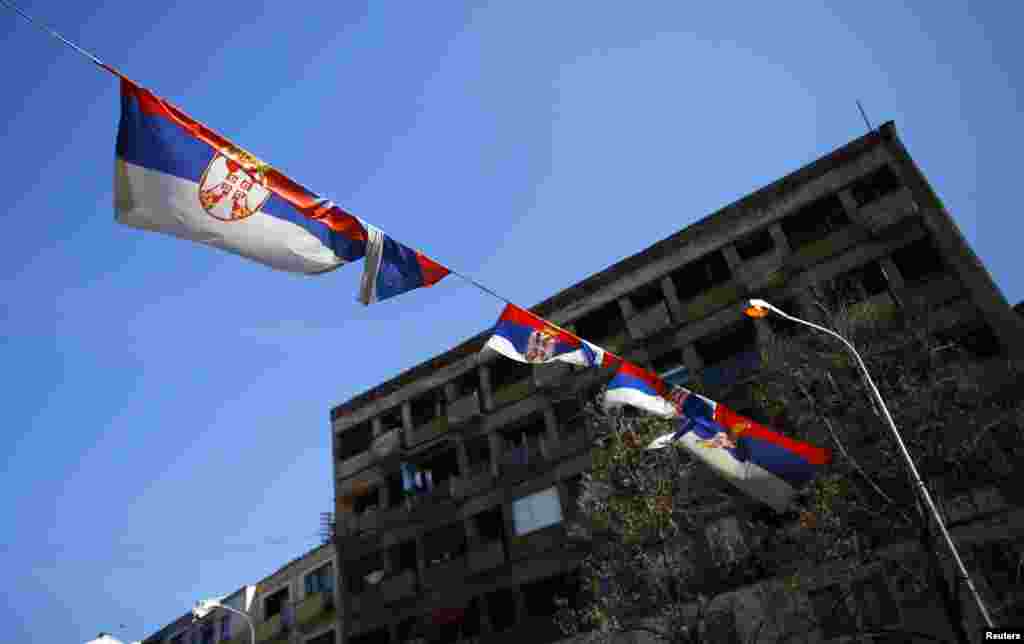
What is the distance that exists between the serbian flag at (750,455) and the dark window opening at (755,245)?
1583 cm

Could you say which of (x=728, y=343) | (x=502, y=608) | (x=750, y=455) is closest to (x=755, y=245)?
(x=728, y=343)

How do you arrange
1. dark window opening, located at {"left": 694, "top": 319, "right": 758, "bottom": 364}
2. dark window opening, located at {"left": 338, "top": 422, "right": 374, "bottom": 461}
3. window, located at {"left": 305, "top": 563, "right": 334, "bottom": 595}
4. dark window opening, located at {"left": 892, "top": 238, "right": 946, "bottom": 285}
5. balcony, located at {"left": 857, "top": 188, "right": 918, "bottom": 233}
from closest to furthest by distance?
dark window opening, located at {"left": 892, "top": 238, "right": 946, "bottom": 285} → balcony, located at {"left": 857, "top": 188, "right": 918, "bottom": 233} → dark window opening, located at {"left": 694, "top": 319, "right": 758, "bottom": 364} → window, located at {"left": 305, "top": 563, "right": 334, "bottom": 595} → dark window opening, located at {"left": 338, "top": 422, "right": 374, "bottom": 461}

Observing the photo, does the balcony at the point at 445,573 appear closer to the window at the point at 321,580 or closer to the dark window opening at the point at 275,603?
the window at the point at 321,580

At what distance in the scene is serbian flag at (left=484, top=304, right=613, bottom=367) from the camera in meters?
15.2

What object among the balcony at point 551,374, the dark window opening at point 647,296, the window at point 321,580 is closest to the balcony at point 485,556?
the balcony at point 551,374

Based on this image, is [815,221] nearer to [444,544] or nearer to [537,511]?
[537,511]

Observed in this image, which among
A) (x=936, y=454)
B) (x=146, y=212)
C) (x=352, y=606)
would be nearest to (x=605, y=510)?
(x=936, y=454)

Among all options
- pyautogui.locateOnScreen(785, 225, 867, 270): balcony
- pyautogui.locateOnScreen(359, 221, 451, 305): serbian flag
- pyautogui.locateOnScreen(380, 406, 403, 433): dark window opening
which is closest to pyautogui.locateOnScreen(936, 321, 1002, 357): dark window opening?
pyautogui.locateOnScreen(785, 225, 867, 270): balcony

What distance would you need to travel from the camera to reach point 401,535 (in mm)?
35500

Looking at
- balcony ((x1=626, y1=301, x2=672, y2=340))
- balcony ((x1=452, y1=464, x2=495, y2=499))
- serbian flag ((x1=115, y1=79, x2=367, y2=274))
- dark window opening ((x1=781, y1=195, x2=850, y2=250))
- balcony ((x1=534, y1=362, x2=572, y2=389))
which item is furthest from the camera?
balcony ((x1=452, y1=464, x2=495, y2=499))

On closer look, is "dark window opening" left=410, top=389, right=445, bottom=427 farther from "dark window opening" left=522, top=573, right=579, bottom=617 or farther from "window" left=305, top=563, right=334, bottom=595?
"dark window opening" left=522, top=573, right=579, bottom=617

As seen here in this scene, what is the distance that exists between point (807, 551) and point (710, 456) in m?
5.18

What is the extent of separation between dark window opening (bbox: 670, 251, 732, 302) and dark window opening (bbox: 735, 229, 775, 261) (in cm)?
80

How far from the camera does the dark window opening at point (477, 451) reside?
34.8 m
